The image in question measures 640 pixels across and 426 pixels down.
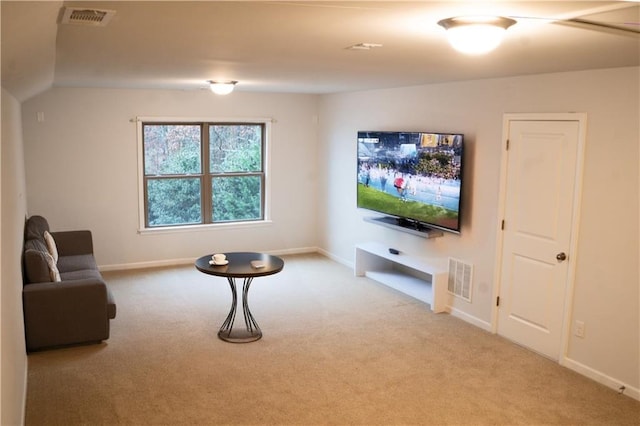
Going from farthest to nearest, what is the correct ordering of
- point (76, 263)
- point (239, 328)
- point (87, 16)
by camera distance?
1. point (76, 263)
2. point (239, 328)
3. point (87, 16)

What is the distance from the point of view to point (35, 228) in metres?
5.44

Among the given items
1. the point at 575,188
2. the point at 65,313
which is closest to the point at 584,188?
the point at 575,188

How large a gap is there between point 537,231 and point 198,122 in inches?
178

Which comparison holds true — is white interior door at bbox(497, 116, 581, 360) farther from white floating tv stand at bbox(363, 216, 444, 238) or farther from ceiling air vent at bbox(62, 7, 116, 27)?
ceiling air vent at bbox(62, 7, 116, 27)

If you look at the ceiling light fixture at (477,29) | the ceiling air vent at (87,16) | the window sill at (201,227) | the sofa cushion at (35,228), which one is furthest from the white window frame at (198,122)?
the ceiling light fixture at (477,29)

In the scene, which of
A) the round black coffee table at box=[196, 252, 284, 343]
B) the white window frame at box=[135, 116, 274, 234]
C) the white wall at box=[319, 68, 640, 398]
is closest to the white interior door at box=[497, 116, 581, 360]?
the white wall at box=[319, 68, 640, 398]

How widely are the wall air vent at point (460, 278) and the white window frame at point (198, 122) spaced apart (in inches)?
123

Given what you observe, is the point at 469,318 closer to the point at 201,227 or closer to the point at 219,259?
the point at 219,259

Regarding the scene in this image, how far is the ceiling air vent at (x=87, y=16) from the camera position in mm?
2145

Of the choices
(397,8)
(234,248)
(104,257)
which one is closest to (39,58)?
(397,8)

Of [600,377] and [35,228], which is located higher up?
[35,228]

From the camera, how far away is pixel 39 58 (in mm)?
3039

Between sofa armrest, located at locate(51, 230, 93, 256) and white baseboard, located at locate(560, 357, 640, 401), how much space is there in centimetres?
482

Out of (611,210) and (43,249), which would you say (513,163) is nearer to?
(611,210)
